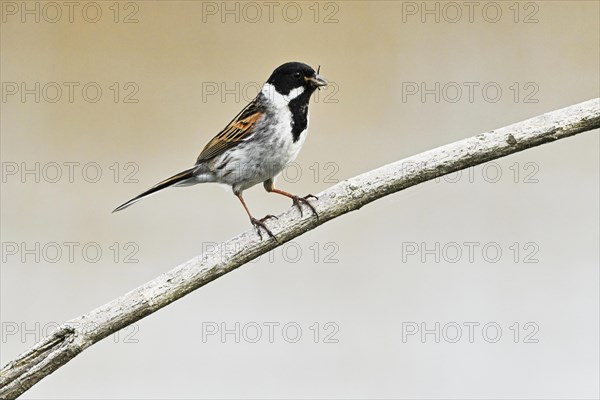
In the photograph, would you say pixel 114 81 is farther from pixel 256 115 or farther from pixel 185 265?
pixel 185 265

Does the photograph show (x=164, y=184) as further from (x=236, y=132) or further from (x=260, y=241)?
(x=260, y=241)

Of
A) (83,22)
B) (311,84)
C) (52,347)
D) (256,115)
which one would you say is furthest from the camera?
(83,22)

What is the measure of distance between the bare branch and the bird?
248mm

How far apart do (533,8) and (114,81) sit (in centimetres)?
120

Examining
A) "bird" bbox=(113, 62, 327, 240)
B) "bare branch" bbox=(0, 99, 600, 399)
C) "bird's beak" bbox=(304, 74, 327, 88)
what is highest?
"bird's beak" bbox=(304, 74, 327, 88)

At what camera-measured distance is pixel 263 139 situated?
6.59 feet

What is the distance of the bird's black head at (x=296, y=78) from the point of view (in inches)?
75.3

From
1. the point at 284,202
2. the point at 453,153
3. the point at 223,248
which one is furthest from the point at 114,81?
the point at 453,153

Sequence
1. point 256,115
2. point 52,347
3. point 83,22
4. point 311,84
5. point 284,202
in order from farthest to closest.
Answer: point 284,202 → point 83,22 → point 256,115 → point 311,84 → point 52,347

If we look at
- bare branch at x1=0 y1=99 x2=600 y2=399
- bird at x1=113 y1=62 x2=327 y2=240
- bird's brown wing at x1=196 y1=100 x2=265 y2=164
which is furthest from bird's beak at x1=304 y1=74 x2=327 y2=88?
bare branch at x1=0 y1=99 x2=600 y2=399

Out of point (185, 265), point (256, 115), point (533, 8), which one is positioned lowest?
point (185, 265)

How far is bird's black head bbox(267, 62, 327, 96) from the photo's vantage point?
1.91 metres

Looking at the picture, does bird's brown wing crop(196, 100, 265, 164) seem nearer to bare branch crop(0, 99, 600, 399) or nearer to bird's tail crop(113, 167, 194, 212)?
bird's tail crop(113, 167, 194, 212)

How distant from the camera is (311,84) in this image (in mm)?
1921
